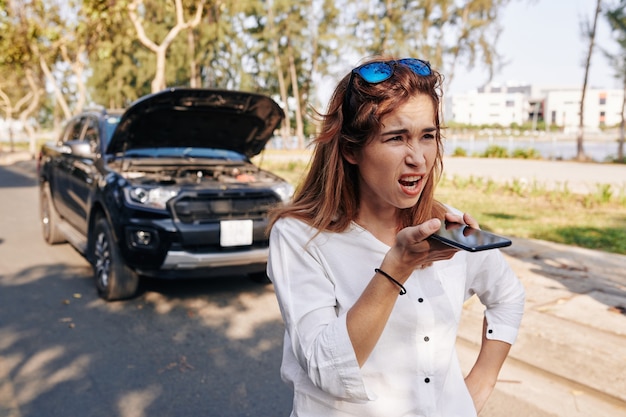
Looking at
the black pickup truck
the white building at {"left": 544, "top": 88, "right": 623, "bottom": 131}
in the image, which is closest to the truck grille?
the black pickup truck

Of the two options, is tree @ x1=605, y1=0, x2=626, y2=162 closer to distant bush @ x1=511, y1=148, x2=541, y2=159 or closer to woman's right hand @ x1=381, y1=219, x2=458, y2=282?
distant bush @ x1=511, y1=148, x2=541, y2=159

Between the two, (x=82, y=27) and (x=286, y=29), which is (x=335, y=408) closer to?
(x=82, y=27)

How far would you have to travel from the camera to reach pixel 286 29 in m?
37.5

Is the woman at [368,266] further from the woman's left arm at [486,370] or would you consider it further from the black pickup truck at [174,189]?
the black pickup truck at [174,189]

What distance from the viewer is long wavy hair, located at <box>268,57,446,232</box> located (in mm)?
1413

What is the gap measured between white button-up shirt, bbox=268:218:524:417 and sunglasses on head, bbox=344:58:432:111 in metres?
0.37

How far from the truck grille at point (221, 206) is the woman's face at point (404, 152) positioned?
3.89 metres

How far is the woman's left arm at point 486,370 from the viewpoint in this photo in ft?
5.45

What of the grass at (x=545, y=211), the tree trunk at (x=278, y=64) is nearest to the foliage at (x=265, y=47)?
the tree trunk at (x=278, y=64)

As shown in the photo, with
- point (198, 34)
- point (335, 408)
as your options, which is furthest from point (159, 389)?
point (198, 34)

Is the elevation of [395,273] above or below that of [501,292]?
above

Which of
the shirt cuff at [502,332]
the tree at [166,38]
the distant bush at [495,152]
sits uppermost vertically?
the tree at [166,38]

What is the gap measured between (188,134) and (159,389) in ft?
10.9

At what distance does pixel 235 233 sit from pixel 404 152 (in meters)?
3.98
